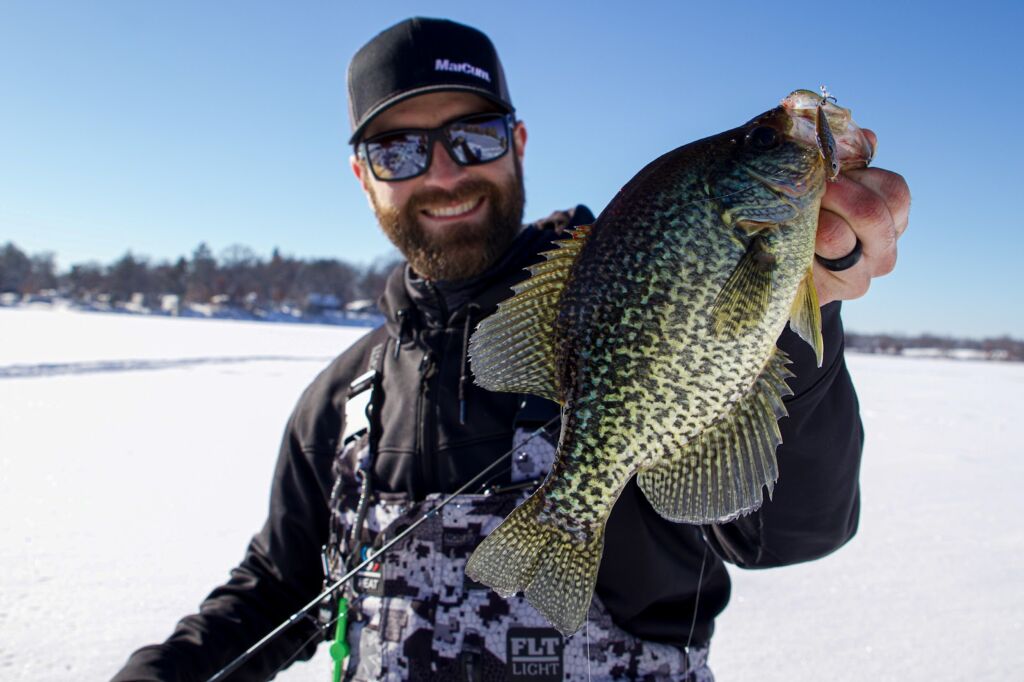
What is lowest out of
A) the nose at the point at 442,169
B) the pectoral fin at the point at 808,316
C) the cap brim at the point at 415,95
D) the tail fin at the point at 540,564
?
the tail fin at the point at 540,564

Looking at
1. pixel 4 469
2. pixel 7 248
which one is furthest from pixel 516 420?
pixel 7 248

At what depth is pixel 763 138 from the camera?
127 centimetres

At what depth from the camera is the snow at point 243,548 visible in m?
3.00

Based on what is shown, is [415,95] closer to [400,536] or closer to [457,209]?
[457,209]

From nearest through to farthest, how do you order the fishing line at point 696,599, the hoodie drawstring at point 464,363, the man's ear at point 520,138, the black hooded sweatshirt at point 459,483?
1. the black hooded sweatshirt at point 459,483
2. the fishing line at point 696,599
3. the hoodie drawstring at point 464,363
4. the man's ear at point 520,138

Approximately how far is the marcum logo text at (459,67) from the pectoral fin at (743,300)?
1.77 metres

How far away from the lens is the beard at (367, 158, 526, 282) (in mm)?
2496

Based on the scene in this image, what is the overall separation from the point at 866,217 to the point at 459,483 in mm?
1438

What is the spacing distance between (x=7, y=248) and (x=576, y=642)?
80.1 m

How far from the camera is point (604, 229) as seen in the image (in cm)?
128

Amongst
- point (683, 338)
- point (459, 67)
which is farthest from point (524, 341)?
point (459, 67)

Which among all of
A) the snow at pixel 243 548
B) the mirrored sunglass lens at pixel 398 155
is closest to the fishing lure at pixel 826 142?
the mirrored sunglass lens at pixel 398 155

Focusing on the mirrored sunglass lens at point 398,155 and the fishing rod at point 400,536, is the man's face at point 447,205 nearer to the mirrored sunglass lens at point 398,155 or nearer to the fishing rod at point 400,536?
the mirrored sunglass lens at point 398,155

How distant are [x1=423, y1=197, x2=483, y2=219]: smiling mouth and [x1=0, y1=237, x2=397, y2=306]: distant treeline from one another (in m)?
52.9
